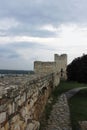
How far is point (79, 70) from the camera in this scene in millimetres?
29078

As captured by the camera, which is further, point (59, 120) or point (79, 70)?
point (79, 70)

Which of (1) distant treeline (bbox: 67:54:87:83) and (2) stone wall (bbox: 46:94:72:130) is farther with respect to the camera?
(1) distant treeline (bbox: 67:54:87:83)

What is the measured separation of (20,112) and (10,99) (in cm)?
137

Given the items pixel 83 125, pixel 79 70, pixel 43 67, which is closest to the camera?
pixel 83 125

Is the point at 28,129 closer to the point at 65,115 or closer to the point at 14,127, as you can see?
the point at 14,127

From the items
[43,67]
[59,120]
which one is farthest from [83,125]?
[43,67]

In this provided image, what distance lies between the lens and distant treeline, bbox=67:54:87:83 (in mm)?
28500

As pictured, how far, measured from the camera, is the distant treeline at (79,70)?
2850 centimetres

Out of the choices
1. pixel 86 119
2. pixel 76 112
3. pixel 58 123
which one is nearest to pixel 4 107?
pixel 58 123

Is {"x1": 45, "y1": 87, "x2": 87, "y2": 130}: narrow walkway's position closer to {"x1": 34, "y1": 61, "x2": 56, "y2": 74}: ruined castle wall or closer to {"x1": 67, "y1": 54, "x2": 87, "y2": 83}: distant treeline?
{"x1": 67, "y1": 54, "x2": 87, "y2": 83}: distant treeline

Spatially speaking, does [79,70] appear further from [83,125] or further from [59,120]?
[83,125]

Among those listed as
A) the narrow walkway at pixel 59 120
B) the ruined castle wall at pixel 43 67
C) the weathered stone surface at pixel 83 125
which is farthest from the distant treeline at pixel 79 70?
the weathered stone surface at pixel 83 125

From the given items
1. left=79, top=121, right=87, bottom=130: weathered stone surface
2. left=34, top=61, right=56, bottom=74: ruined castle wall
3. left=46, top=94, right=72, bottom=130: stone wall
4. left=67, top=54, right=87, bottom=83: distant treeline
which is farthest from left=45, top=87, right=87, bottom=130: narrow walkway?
left=34, top=61, right=56, bottom=74: ruined castle wall

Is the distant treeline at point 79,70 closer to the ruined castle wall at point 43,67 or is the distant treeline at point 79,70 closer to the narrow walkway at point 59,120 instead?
the ruined castle wall at point 43,67
